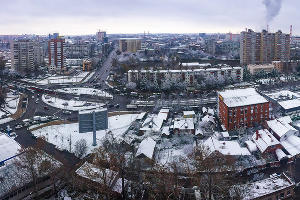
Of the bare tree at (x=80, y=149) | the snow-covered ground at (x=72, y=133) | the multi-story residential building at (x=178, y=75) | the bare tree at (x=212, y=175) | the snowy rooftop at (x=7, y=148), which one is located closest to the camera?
the bare tree at (x=212, y=175)

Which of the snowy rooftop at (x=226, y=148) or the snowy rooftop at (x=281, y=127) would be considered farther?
the snowy rooftop at (x=281, y=127)

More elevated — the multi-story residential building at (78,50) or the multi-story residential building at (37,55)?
the multi-story residential building at (78,50)

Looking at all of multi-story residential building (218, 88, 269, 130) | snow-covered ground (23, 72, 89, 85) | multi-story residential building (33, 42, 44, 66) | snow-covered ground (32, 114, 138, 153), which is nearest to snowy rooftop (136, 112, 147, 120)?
snow-covered ground (32, 114, 138, 153)

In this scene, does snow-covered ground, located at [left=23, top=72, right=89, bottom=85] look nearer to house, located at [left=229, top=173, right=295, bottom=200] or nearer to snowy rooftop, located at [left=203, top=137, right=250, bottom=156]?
snowy rooftop, located at [left=203, top=137, right=250, bottom=156]

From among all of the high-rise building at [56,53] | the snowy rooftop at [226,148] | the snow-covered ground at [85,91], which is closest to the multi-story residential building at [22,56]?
the high-rise building at [56,53]

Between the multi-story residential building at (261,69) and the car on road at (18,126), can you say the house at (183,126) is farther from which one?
the multi-story residential building at (261,69)
